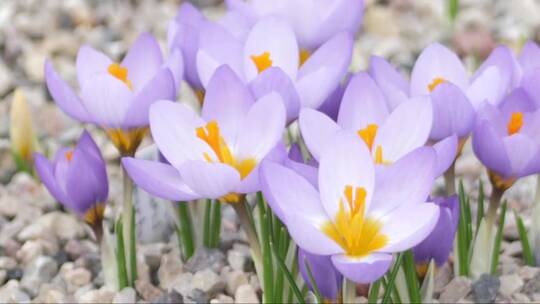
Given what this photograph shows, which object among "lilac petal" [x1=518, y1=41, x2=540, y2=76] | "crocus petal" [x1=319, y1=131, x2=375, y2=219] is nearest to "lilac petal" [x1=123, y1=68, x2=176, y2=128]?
"crocus petal" [x1=319, y1=131, x2=375, y2=219]

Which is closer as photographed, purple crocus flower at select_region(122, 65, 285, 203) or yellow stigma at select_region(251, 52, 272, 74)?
purple crocus flower at select_region(122, 65, 285, 203)

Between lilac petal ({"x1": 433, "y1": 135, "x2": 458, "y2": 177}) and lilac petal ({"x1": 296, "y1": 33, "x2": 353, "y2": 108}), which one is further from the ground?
lilac petal ({"x1": 296, "y1": 33, "x2": 353, "y2": 108})

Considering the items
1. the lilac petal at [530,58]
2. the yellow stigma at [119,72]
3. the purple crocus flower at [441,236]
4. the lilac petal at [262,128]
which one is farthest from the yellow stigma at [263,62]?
the lilac petal at [530,58]

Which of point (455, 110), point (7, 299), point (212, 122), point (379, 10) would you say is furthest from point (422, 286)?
point (379, 10)

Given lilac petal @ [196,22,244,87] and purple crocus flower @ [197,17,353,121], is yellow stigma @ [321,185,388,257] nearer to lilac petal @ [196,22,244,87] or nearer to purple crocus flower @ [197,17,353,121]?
purple crocus flower @ [197,17,353,121]

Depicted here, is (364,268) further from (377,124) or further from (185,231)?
(185,231)

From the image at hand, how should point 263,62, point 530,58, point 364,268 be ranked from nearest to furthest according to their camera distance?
point 364,268 → point 263,62 → point 530,58

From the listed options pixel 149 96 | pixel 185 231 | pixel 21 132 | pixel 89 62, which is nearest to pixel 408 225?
pixel 149 96

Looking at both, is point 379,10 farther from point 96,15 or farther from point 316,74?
point 316,74
